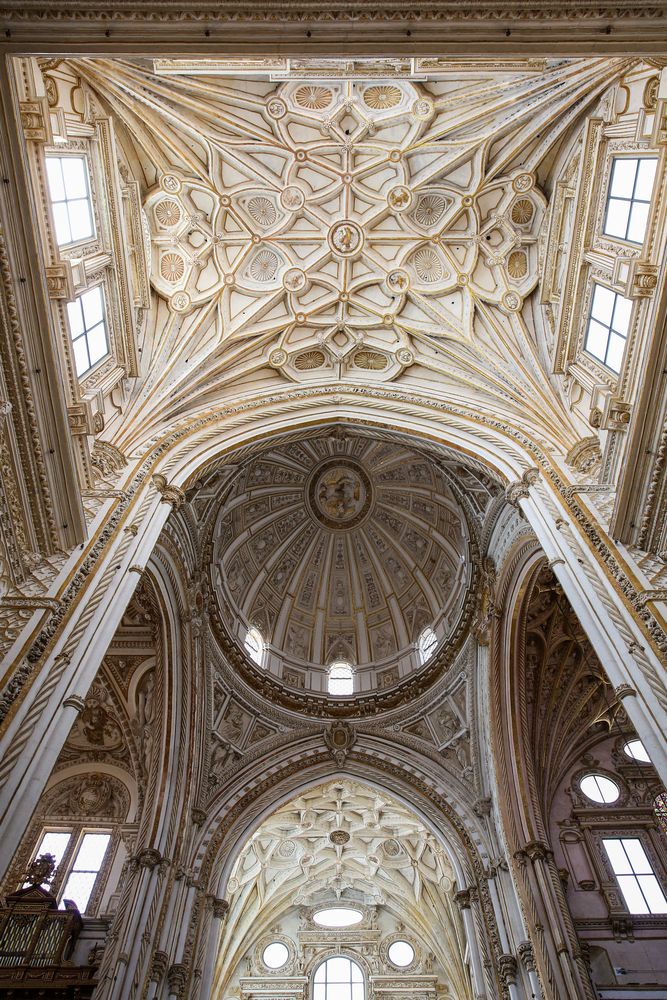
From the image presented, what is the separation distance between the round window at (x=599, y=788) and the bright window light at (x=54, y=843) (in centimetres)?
1297

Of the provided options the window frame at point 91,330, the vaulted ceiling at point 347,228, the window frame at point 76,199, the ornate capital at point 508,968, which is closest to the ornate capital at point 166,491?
the vaulted ceiling at point 347,228

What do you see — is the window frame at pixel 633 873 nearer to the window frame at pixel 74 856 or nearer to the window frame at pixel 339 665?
the window frame at pixel 339 665

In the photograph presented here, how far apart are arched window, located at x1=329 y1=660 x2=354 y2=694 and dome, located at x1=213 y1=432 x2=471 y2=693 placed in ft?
0.66

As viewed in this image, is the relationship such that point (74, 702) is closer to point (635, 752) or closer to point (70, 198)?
point (70, 198)

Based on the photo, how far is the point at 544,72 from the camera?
14234 millimetres

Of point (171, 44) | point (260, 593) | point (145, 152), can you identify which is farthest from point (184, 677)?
point (171, 44)

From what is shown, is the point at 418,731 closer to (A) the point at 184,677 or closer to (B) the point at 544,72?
(A) the point at 184,677

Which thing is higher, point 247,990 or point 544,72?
point 544,72

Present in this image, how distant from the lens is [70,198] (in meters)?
12.1

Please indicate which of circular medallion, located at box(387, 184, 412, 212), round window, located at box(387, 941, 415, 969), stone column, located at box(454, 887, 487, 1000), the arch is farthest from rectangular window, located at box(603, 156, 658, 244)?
round window, located at box(387, 941, 415, 969)

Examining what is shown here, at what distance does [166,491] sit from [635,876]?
1363 centimetres

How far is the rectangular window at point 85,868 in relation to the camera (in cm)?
1451

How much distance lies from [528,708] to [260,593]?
946 centimetres

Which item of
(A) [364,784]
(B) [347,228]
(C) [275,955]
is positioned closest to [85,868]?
(A) [364,784]
